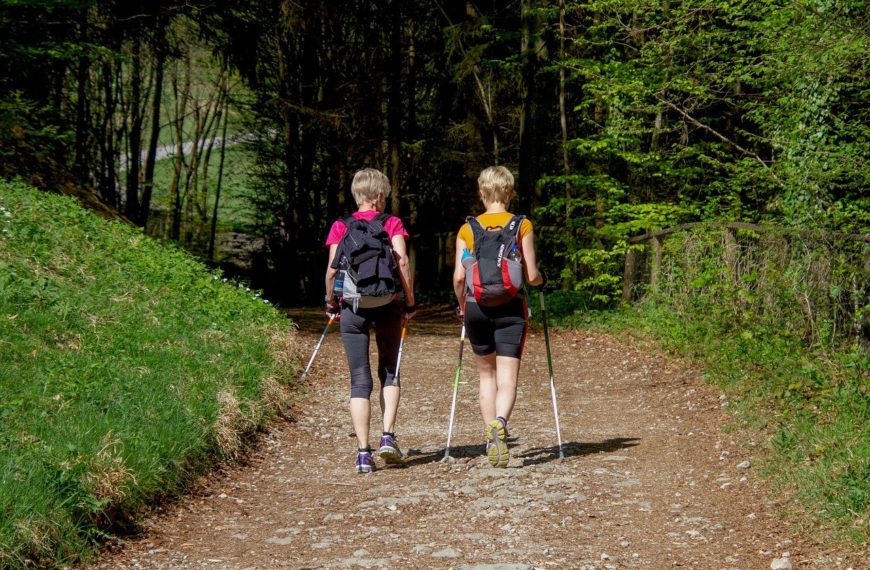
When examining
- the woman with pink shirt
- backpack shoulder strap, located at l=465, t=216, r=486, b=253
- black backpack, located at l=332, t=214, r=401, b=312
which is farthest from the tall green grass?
backpack shoulder strap, located at l=465, t=216, r=486, b=253


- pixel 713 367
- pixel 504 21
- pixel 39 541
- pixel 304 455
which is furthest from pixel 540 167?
pixel 39 541

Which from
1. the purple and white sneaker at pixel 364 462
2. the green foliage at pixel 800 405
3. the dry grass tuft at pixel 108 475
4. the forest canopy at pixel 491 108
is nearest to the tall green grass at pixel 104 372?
the dry grass tuft at pixel 108 475

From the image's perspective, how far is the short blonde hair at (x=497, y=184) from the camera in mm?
6547

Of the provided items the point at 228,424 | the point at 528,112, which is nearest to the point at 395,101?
the point at 528,112

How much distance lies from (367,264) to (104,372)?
232cm

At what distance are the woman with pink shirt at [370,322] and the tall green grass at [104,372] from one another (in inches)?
44.4

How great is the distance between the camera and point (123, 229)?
1349 centimetres

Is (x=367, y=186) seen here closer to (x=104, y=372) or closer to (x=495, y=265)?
(x=495, y=265)

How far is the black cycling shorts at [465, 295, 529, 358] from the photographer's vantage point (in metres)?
6.52

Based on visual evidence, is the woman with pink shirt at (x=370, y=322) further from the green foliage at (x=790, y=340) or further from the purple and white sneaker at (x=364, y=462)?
the green foliage at (x=790, y=340)

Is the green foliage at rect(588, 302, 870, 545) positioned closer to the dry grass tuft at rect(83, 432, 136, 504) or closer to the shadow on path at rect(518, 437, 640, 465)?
the shadow on path at rect(518, 437, 640, 465)

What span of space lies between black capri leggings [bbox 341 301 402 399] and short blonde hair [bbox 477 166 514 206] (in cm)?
103

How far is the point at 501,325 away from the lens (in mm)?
6559

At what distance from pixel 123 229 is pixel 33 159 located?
11.4 feet
